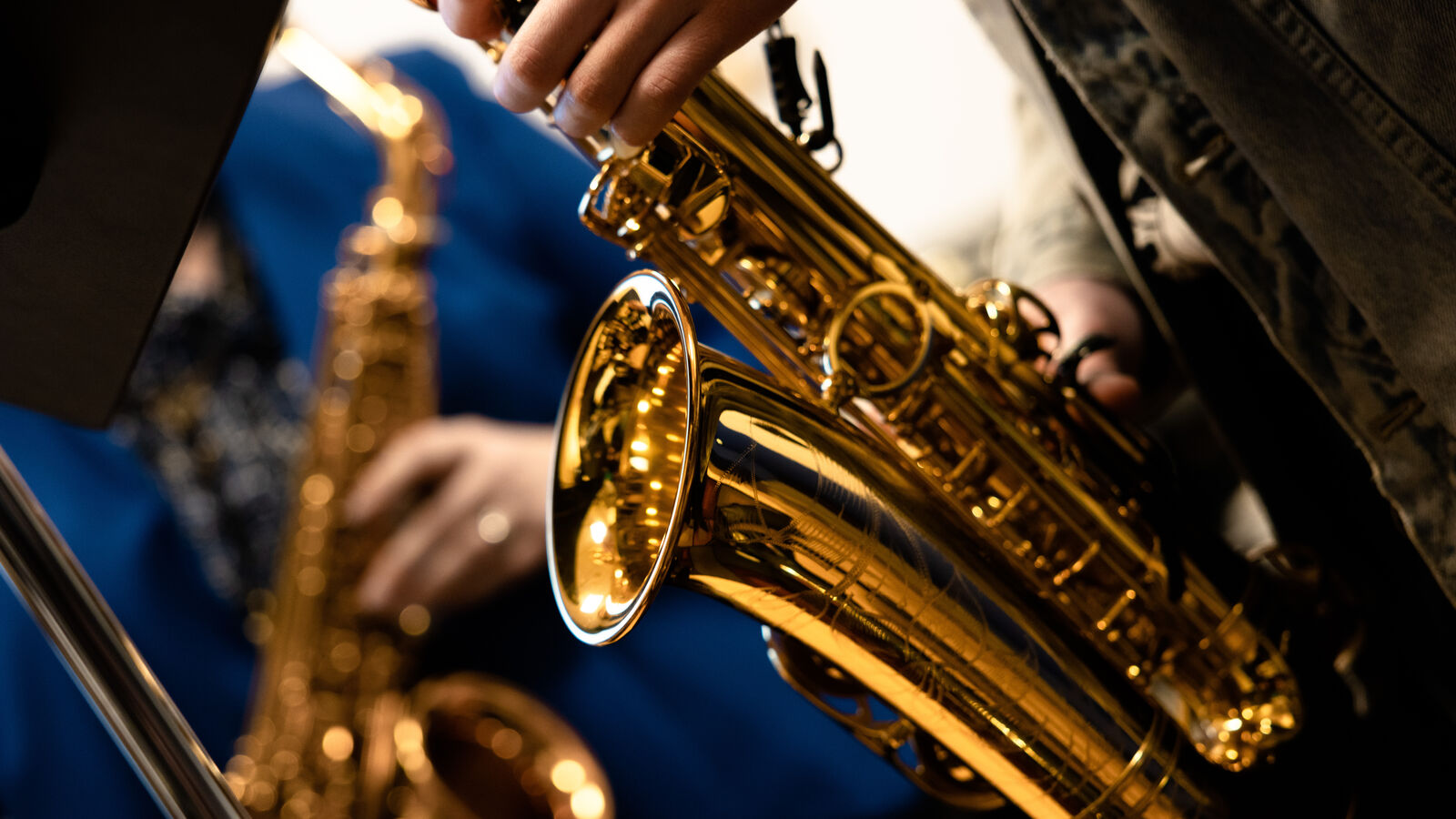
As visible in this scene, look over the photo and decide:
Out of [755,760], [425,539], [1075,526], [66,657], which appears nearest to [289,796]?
[425,539]

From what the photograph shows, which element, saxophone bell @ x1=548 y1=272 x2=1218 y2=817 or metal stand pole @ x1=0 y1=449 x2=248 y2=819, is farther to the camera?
saxophone bell @ x1=548 y1=272 x2=1218 y2=817

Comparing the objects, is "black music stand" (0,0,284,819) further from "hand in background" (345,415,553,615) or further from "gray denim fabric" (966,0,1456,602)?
"hand in background" (345,415,553,615)

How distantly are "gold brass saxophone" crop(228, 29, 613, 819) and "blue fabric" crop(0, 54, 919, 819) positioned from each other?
0.08 m

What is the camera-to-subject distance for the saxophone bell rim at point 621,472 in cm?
52

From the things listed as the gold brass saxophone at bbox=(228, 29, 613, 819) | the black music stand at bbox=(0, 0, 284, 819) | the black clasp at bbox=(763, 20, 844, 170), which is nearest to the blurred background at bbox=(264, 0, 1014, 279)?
the gold brass saxophone at bbox=(228, 29, 613, 819)

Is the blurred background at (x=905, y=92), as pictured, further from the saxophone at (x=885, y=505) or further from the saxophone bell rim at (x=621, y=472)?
the saxophone bell rim at (x=621, y=472)

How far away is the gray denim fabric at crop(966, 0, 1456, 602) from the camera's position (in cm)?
44

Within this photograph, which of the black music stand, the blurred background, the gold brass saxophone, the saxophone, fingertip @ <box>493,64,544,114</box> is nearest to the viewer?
the black music stand

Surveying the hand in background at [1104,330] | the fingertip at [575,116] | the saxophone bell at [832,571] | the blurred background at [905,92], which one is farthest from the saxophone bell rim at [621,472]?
the blurred background at [905,92]

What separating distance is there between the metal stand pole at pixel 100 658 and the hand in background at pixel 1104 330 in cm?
62

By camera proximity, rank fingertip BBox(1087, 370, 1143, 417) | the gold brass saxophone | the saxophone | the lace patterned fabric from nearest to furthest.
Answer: the saxophone < fingertip BBox(1087, 370, 1143, 417) < the gold brass saxophone < the lace patterned fabric

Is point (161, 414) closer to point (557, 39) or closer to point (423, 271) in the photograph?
point (423, 271)

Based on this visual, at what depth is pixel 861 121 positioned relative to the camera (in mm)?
2273

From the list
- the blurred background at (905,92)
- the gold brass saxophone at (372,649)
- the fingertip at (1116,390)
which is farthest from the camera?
the blurred background at (905,92)
